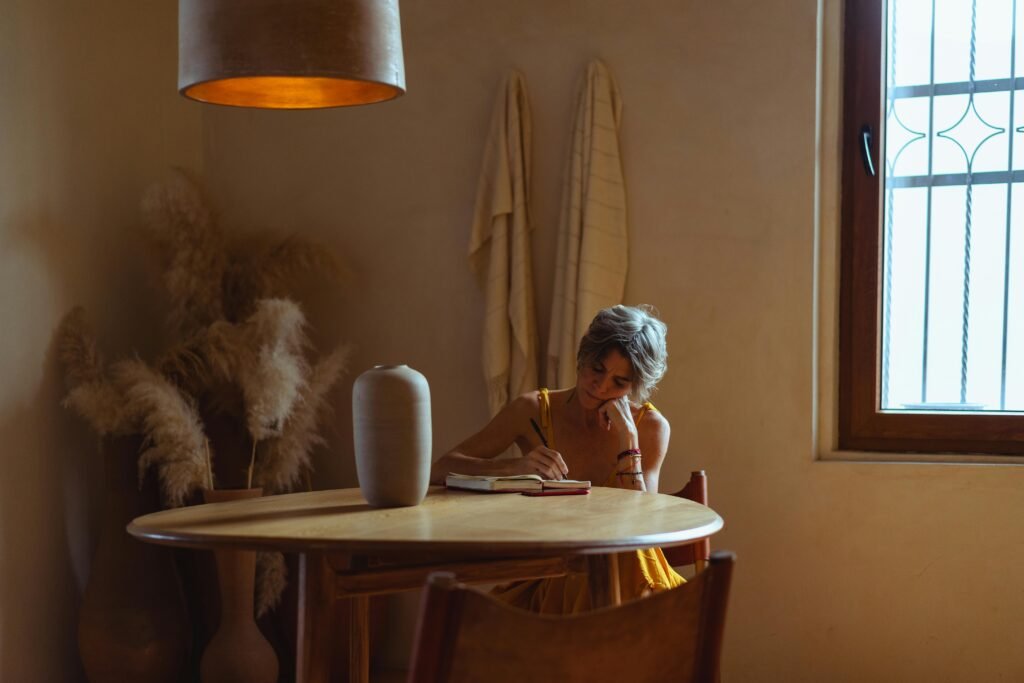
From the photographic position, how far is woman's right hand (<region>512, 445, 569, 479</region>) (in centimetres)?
246

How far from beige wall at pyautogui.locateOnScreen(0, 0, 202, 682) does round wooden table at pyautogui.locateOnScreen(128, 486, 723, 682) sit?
121 centimetres

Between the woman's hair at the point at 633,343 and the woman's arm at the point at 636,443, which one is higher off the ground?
the woman's hair at the point at 633,343

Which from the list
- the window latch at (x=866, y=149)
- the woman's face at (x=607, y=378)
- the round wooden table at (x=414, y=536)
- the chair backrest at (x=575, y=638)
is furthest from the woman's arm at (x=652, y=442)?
the chair backrest at (x=575, y=638)

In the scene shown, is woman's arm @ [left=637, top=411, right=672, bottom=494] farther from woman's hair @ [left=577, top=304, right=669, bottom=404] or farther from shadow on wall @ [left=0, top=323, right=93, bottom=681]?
shadow on wall @ [left=0, top=323, right=93, bottom=681]

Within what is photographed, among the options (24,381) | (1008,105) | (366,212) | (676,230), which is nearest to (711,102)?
(676,230)

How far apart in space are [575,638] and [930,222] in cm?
234

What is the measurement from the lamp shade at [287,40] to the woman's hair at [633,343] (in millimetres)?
914

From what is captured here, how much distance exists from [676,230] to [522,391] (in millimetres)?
657

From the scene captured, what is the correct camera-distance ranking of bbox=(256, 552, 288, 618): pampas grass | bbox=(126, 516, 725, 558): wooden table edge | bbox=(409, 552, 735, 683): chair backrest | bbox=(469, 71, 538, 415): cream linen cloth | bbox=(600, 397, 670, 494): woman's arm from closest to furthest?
1. bbox=(409, 552, 735, 683): chair backrest
2. bbox=(126, 516, 725, 558): wooden table edge
3. bbox=(600, 397, 670, 494): woman's arm
4. bbox=(256, 552, 288, 618): pampas grass
5. bbox=(469, 71, 538, 415): cream linen cloth

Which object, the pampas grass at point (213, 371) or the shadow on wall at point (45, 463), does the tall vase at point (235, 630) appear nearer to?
the pampas grass at point (213, 371)

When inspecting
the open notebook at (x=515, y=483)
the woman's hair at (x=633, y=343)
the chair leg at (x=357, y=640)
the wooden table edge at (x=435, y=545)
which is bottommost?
the chair leg at (x=357, y=640)

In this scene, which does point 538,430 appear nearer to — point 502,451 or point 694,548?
point 502,451

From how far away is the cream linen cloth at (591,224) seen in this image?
10.9ft

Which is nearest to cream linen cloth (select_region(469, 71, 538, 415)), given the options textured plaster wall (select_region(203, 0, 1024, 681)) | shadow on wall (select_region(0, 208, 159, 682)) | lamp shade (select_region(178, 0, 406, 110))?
textured plaster wall (select_region(203, 0, 1024, 681))
